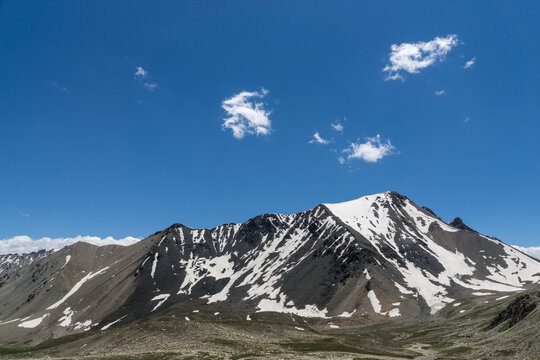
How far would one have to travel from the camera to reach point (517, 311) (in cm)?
8744

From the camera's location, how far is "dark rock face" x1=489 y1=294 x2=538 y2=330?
8214 centimetres

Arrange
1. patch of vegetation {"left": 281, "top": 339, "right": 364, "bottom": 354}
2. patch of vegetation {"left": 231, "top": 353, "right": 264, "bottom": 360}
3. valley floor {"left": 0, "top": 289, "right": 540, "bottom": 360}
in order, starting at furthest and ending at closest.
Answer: patch of vegetation {"left": 281, "top": 339, "right": 364, "bottom": 354} → patch of vegetation {"left": 231, "top": 353, "right": 264, "bottom": 360} → valley floor {"left": 0, "top": 289, "right": 540, "bottom": 360}

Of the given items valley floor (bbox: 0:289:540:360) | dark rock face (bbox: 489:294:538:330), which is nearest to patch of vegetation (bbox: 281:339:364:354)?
valley floor (bbox: 0:289:540:360)

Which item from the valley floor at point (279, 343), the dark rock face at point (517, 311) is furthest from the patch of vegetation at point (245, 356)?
the dark rock face at point (517, 311)

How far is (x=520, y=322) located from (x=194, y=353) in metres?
70.0

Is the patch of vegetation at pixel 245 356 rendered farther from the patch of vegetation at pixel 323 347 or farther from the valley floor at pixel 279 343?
the patch of vegetation at pixel 323 347

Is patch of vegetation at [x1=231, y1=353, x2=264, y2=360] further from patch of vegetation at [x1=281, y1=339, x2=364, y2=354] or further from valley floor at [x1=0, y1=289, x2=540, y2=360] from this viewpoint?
patch of vegetation at [x1=281, y1=339, x2=364, y2=354]

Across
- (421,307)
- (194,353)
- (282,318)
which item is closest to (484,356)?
(194,353)

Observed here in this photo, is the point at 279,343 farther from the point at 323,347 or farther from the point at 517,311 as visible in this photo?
the point at 517,311

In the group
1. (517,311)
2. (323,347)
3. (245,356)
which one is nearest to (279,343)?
(323,347)

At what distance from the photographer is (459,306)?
174750 millimetres

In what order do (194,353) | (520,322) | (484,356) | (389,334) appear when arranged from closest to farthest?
1. (484,356)
2. (194,353)
3. (520,322)
4. (389,334)

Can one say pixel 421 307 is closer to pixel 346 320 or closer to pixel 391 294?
pixel 391 294

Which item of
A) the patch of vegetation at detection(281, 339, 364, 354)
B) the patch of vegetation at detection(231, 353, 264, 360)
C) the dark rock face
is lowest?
the patch of vegetation at detection(281, 339, 364, 354)
